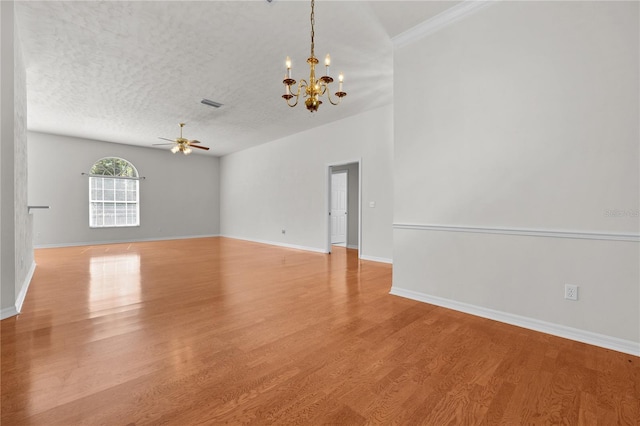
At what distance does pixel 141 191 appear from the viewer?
907cm

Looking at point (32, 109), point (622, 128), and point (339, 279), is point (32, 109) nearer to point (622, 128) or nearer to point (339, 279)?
point (339, 279)

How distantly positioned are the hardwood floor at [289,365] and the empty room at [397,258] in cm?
2

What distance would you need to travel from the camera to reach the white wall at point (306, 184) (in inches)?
227

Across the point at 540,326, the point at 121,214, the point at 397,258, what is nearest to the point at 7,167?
the point at 397,258

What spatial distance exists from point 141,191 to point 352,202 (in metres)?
6.66

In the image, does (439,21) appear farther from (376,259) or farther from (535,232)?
(376,259)

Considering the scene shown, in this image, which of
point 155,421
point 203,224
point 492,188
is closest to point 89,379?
point 155,421

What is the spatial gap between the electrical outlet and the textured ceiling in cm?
288

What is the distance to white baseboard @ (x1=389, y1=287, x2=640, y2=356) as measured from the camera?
7.08ft

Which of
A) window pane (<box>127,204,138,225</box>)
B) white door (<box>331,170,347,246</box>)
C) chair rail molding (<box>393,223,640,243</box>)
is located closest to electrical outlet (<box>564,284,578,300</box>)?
chair rail molding (<box>393,223,640,243</box>)

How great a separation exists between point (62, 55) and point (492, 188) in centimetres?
543

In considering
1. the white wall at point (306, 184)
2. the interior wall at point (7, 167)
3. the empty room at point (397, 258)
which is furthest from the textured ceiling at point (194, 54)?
the white wall at point (306, 184)

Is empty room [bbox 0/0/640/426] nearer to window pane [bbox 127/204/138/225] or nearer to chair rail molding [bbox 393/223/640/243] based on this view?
chair rail molding [bbox 393/223/640/243]

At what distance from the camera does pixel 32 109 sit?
577 cm
